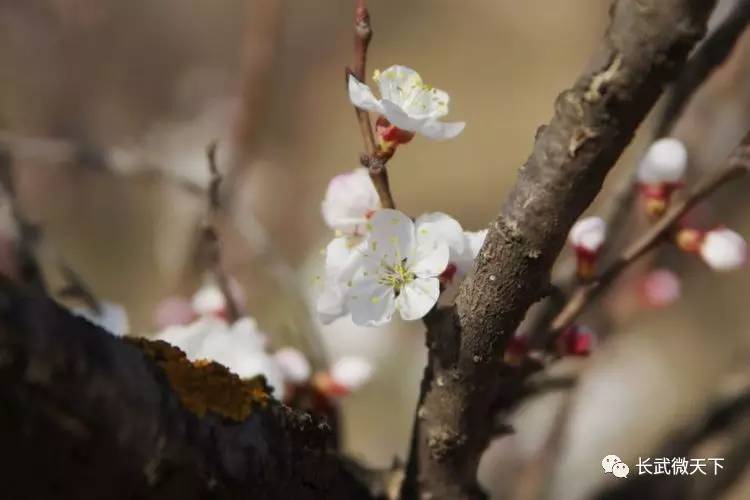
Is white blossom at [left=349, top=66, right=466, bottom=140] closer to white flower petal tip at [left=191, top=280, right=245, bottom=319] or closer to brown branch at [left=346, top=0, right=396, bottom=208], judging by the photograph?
brown branch at [left=346, top=0, right=396, bottom=208]

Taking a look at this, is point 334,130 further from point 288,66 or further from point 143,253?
point 143,253

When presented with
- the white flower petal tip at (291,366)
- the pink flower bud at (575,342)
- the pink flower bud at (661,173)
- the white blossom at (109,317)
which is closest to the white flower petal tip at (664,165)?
Result: the pink flower bud at (661,173)

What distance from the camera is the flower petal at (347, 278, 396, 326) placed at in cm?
59

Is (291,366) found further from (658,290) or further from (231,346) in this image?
(658,290)

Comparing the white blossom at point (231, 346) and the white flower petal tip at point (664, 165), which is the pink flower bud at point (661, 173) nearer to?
the white flower petal tip at point (664, 165)

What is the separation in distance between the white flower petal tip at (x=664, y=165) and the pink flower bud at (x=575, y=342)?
144 mm

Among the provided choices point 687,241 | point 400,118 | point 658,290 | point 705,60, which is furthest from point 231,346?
point 658,290

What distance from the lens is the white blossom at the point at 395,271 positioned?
→ 1.88ft

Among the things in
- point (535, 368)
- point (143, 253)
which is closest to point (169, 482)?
point (535, 368)

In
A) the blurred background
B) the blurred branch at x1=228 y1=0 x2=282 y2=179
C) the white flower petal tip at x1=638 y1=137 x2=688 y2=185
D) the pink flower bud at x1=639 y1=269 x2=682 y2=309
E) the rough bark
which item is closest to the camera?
the rough bark

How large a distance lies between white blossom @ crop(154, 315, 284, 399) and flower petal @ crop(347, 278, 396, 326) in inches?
6.5

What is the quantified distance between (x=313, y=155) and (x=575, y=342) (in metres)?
2.29

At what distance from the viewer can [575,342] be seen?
0.71 meters

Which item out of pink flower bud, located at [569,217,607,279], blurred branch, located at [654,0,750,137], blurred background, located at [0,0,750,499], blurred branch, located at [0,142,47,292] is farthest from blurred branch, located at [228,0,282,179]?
pink flower bud, located at [569,217,607,279]
